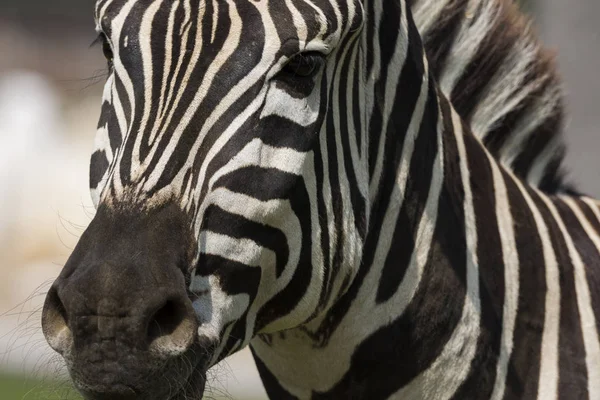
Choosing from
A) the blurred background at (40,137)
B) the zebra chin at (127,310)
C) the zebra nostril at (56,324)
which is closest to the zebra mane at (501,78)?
the zebra chin at (127,310)

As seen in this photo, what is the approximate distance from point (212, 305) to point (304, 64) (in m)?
0.78

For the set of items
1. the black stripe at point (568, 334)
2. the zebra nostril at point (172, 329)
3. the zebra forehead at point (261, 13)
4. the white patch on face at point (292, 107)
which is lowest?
the black stripe at point (568, 334)

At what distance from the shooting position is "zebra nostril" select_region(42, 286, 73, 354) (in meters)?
2.54

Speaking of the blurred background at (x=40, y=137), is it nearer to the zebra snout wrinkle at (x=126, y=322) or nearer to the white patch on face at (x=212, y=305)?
the white patch on face at (x=212, y=305)

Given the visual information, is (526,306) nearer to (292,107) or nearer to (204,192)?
(292,107)

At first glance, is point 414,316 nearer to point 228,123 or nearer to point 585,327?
point 585,327

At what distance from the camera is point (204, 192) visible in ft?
8.95

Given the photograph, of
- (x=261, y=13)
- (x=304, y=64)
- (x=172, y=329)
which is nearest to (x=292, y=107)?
(x=304, y=64)

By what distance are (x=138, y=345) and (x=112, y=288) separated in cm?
17

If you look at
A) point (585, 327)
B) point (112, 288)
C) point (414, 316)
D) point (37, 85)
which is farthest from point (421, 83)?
point (37, 85)

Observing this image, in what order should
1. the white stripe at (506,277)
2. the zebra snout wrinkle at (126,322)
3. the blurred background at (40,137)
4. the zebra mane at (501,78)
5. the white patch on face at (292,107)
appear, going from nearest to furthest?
the zebra snout wrinkle at (126,322) < the white patch on face at (292,107) < the white stripe at (506,277) < the zebra mane at (501,78) < the blurred background at (40,137)

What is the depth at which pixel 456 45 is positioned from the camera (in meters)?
4.02

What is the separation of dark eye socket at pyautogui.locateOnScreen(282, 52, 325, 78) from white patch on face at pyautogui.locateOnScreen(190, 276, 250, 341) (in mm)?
673

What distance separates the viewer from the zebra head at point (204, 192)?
251cm
